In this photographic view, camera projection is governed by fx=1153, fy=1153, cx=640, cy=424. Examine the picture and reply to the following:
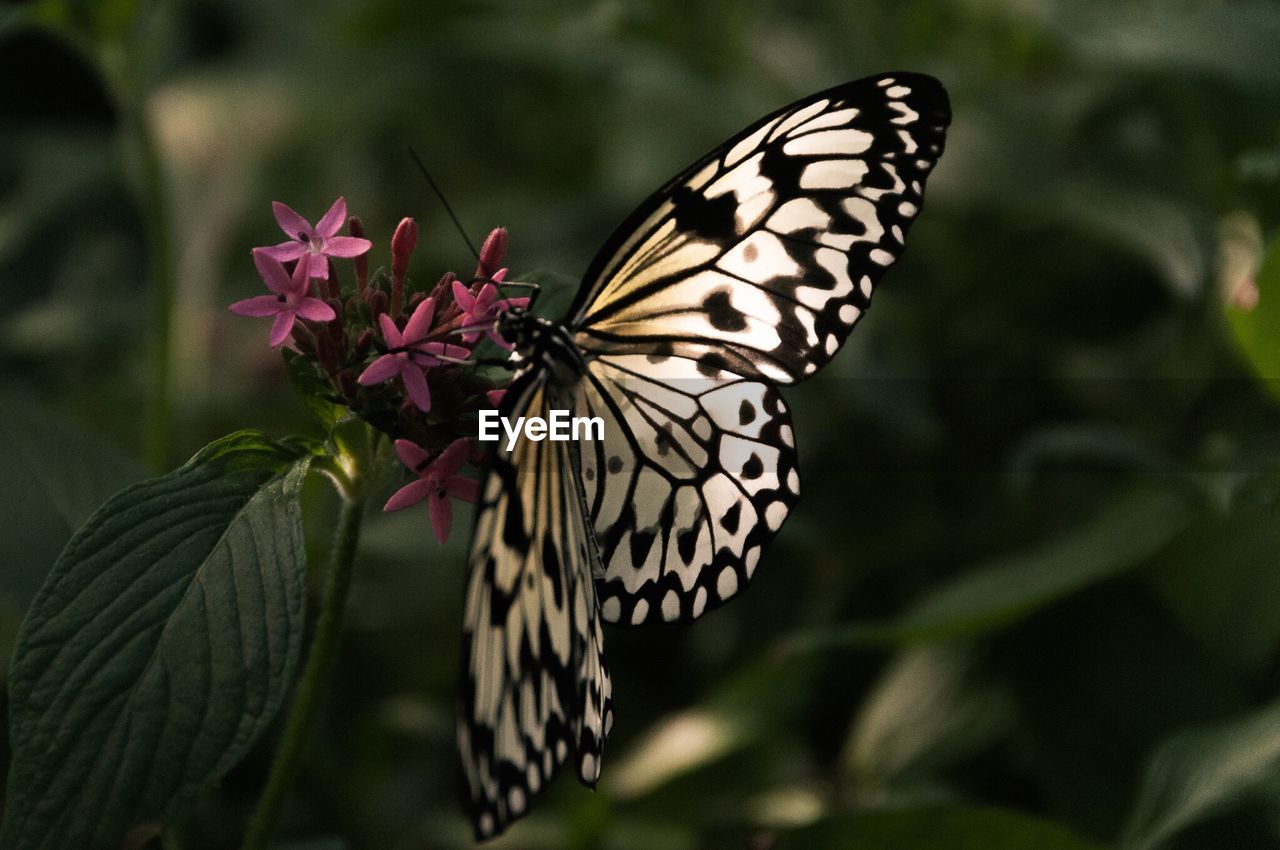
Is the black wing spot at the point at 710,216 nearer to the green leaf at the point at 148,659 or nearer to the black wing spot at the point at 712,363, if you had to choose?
the black wing spot at the point at 712,363

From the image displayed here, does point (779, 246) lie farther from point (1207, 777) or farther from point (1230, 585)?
point (1230, 585)

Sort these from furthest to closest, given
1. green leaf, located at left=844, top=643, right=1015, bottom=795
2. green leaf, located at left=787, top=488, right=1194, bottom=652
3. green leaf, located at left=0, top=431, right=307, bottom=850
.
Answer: green leaf, located at left=844, top=643, right=1015, bottom=795 → green leaf, located at left=787, top=488, right=1194, bottom=652 → green leaf, located at left=0, top=431, right=307, bottom=850

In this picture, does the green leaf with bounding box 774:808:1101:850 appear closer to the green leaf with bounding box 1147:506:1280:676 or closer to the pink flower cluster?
the green leaf with bounding box 1147:506:1280:676

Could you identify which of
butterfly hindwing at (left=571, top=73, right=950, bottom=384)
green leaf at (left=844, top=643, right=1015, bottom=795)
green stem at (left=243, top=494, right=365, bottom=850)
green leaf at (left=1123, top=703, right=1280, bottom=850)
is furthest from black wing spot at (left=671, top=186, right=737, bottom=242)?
green leaf at (left=844, top=643, right=1015, bottom=795)

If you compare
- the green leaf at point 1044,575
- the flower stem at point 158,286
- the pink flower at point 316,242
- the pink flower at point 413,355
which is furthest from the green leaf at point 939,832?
the flower stem at point 158,286

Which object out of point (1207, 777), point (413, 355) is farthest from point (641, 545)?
point (1207, 777)

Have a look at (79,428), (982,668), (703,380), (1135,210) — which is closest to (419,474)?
(703,380)
